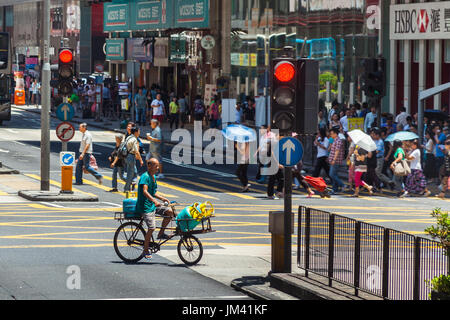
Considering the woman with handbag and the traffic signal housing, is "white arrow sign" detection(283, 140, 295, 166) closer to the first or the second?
the traffic signal housing

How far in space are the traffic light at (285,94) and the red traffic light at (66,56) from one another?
39.7 ft

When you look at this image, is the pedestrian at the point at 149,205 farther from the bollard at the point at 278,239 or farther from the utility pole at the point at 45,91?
the utility pole at the point at 45,91

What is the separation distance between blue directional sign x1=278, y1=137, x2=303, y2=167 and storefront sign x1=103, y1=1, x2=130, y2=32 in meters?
56.2

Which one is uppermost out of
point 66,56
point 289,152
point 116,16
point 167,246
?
point 116,16

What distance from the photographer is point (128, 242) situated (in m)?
18.1

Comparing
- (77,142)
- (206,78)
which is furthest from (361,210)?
(206,78)

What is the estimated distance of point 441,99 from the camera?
4162 centimetres

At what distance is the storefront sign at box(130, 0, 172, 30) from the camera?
64625 mm

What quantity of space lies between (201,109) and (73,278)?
126 feet

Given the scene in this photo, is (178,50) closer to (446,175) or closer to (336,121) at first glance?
(336,121)

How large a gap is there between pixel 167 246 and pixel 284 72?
5654mm

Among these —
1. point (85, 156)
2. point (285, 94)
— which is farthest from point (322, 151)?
point (285, 94)

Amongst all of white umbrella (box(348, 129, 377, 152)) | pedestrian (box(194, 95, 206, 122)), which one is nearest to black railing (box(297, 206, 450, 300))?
white umbrella (box(348, 129, 377, 152))

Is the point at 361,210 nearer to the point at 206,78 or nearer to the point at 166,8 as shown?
the point at 206,78
